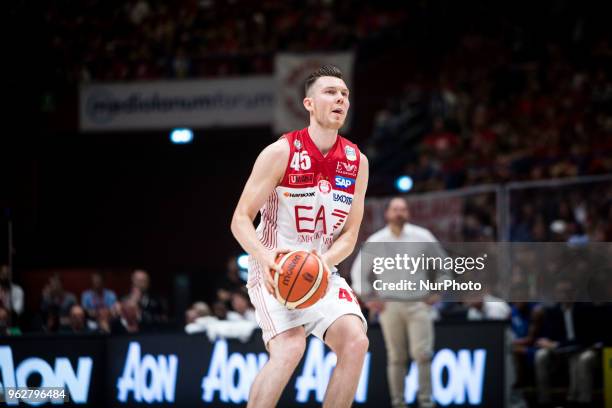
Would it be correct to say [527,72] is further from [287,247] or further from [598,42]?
[287,247]

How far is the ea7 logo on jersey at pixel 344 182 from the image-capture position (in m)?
5.83

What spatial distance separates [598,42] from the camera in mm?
19703

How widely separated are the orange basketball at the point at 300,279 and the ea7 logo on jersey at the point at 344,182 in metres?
0.58

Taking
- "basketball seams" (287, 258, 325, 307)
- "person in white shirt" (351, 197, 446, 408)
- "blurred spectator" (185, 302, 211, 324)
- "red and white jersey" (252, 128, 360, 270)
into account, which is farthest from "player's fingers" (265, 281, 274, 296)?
"blurred spectator" (185, 302, 211, 324)

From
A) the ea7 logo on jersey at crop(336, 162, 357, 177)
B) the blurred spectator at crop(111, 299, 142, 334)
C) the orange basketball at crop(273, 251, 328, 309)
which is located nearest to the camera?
the orange basketball at crop(273, 251, 328, 309)

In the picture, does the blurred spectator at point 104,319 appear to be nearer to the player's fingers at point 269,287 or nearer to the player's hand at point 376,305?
the player's hand at point 376,305

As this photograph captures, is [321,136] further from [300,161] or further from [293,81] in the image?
[293,81]

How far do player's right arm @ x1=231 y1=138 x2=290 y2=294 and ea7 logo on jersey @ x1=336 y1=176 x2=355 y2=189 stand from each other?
0.34 meters

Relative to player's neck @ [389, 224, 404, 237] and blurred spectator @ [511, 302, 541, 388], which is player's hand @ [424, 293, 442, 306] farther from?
blurred spectator @ [511, 302, 541, 388]

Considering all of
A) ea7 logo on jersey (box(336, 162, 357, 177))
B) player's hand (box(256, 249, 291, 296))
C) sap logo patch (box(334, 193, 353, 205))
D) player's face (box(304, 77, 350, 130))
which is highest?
player's face (box(304, 77, 350, 130))

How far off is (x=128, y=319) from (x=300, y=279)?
723cm

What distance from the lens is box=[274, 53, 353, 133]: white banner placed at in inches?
764

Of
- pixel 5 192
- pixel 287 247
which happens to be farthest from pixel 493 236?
pixel 287 247

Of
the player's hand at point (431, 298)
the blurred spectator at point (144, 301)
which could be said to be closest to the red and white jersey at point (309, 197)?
the player's hand at point (431, 298)
